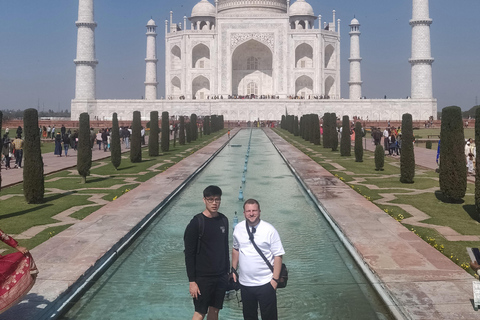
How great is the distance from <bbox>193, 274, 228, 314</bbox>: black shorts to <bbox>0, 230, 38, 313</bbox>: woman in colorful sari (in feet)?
3.40

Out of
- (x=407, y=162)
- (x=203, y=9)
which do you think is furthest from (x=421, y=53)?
(x=407, y=162)

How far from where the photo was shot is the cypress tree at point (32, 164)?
9.09 metres

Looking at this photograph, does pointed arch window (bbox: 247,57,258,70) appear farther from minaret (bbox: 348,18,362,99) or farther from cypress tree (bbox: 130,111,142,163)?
cypress tree (bbox: 130,111,142,163)

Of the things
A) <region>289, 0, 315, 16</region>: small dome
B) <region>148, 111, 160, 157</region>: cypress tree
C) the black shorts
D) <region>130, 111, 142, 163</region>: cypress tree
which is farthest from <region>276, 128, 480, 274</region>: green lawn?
<region>289, 0, 315, 16</region>: small dome

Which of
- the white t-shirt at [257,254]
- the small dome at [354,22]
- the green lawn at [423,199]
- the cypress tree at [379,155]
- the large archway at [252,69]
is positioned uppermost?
the small dome at [354,22]

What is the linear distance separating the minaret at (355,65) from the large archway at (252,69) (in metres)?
7.24

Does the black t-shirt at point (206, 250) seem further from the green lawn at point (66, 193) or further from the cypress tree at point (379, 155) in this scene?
the cypress tree at point (379, 155)

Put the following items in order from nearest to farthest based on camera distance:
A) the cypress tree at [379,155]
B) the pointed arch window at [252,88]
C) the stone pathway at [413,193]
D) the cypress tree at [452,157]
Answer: the stone pathway at [413,193] < the cypress tree at [452,157] < the cypress tree at [379,155] < the pointed arch window at [252,88]

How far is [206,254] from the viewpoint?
3.41m

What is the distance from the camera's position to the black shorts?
3.42 metres

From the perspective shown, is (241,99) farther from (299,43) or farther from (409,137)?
(409,137)

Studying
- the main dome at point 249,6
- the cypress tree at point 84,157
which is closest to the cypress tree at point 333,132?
the cypress tree at point 84,157

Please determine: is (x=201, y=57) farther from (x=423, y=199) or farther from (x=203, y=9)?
(x=423, y=199)

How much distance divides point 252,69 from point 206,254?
166ft
